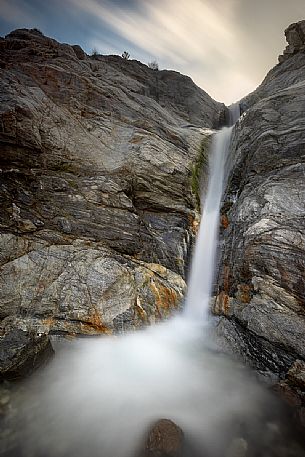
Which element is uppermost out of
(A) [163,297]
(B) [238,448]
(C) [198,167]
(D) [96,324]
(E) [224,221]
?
(C) [198,167]

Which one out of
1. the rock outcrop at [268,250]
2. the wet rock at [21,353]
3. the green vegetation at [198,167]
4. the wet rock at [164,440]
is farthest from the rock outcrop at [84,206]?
the wet rock at [164,440]

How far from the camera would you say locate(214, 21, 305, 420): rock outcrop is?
24.8ft

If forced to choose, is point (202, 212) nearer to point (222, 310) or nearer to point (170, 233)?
point (170, 233)

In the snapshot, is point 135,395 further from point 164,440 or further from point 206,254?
point 206,254

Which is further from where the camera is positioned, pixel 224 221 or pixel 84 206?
pixel 224 221

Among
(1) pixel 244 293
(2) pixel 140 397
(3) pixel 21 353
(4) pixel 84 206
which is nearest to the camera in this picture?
(2) pixel 140 397

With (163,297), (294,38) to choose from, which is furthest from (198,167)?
(294,38)

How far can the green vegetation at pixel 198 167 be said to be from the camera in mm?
13930

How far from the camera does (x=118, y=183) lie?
479 inches

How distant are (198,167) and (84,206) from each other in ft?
24.3

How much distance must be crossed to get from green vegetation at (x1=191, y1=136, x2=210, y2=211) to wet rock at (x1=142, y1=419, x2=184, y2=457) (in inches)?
382

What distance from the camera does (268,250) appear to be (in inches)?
330

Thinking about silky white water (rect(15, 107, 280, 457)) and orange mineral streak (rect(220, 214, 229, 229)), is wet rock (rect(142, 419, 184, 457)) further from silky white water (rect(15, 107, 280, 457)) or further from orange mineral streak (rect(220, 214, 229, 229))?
orange mineral streak (rect(220, 214, 229, 229))

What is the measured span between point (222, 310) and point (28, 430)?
6944 mm
